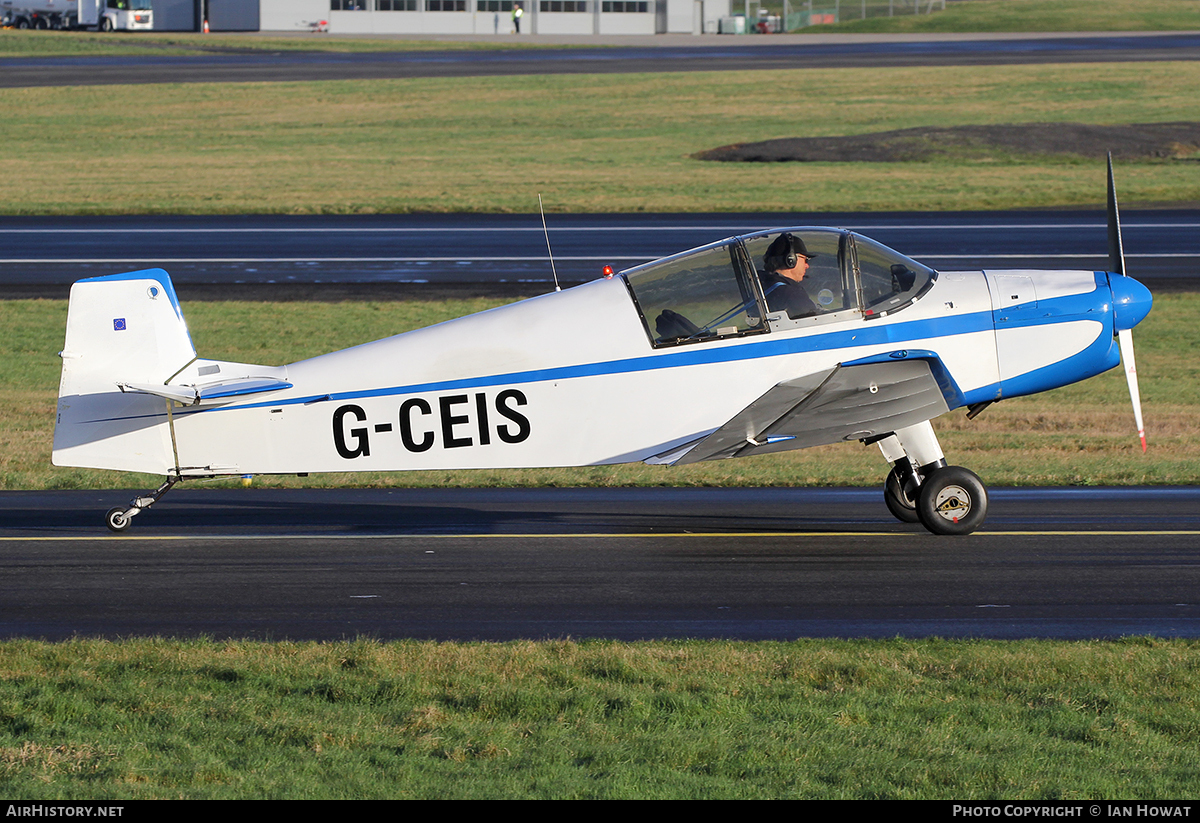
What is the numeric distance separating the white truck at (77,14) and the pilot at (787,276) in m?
95.9

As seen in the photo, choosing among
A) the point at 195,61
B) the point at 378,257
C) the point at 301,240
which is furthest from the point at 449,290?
the point at 195,61

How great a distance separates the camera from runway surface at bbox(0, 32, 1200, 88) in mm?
65750

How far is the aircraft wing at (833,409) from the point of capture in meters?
11.3

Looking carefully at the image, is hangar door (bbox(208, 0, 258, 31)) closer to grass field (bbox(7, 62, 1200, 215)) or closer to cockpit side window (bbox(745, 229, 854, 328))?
grass field (bbox(7, 62, 1200, 215))

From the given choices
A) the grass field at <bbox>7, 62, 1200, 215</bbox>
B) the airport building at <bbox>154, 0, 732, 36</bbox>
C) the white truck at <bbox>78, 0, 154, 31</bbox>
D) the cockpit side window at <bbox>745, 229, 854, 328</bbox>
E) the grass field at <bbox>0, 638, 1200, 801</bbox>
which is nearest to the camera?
the grass field at <bbox>0, 638, 1200, 801</bbox>

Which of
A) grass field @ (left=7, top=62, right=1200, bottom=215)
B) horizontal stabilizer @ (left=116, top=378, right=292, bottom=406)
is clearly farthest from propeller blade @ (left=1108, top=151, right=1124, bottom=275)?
grass field @ (left=7, top=62, right=1200, bottom=215)

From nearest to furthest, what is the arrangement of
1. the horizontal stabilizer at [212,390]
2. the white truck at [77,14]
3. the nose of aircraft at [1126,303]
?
1. the horizontal stabilizer at [212,390]
2. the nose of aircraft at [1126,303]
3. the white truck at [77,14]

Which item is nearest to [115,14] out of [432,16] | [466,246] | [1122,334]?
[432,16]

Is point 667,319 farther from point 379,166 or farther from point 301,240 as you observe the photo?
point 379,166

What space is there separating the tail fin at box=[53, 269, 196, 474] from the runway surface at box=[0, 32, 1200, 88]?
5486cm

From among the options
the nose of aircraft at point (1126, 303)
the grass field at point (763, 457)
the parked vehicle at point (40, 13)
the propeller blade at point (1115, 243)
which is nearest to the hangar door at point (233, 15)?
the parked vehicle at point (40, 13)

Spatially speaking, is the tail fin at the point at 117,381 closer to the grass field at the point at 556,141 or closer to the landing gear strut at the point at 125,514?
the landing gear strut at the point at 125,514

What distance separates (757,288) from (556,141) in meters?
39.2
